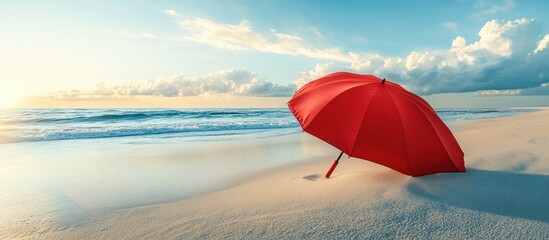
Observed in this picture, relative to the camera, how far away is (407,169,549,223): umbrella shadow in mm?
2830

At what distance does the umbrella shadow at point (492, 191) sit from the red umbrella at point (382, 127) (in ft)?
0.51

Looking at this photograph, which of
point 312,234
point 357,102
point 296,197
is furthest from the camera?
point 357,102

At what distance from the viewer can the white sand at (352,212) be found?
246cm

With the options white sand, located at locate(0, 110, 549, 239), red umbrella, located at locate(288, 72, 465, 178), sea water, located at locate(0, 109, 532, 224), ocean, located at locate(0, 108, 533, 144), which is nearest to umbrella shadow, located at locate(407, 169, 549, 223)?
white sand, located at locate(0, 110, 549, 239)

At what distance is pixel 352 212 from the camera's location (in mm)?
2795

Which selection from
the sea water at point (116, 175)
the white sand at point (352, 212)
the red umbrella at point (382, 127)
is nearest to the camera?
the white sand at point (352, 212)

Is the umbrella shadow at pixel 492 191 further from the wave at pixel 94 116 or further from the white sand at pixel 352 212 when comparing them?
the wave at pixel 94 116

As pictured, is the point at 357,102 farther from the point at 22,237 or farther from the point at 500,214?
the point at 22,237

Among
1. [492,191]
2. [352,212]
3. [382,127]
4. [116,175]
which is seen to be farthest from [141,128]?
[492,191]

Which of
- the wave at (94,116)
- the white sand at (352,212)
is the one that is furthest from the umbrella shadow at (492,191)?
the wave at (94,116)

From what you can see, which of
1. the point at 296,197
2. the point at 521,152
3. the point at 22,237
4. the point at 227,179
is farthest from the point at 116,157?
the point at 521,152

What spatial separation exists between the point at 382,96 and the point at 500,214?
4.83 feet

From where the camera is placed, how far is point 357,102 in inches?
139

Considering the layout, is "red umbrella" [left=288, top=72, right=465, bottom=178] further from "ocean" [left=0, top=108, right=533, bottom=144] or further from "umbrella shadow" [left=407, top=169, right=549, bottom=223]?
"ocean" [left=0, top=108, right=533, bottom=144]
